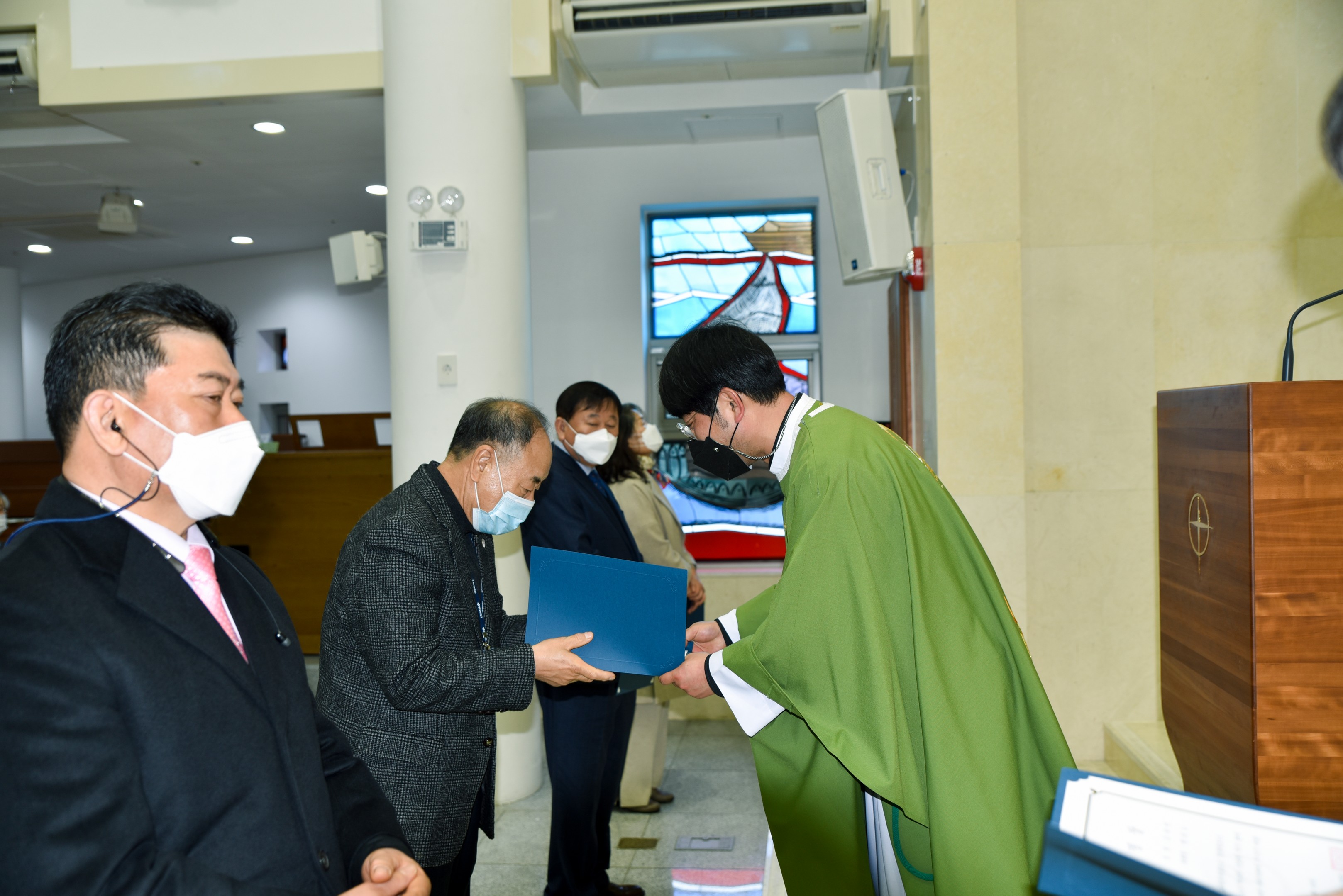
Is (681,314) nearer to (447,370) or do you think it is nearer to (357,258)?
(357,258)

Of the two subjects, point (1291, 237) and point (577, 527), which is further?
point (1291, 237)

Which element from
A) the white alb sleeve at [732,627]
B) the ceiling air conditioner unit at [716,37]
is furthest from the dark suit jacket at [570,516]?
the ceiling air conditioner unit at [716,37]

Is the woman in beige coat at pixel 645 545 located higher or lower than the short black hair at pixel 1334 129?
lower

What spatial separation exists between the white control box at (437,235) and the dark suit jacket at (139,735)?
2981mm

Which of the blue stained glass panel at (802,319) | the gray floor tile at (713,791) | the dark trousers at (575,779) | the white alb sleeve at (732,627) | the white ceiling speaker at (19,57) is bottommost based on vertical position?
the gray floor tile at (713,791)

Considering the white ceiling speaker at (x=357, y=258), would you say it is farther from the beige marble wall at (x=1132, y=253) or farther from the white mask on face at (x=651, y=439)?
the beige marble wall at (x=1132, y=253)

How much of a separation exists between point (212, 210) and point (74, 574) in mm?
8075

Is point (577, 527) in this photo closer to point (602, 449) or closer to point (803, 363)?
point (602, 449)

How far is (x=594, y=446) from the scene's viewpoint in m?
3.29

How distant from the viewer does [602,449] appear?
3.29 meters

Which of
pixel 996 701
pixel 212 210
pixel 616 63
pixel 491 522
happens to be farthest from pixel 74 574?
pixel 212 210

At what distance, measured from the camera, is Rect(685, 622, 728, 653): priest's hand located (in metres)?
2.45

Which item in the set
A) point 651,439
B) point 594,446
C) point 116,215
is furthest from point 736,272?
point 116,215

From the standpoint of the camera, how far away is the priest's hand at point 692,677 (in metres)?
2.11
